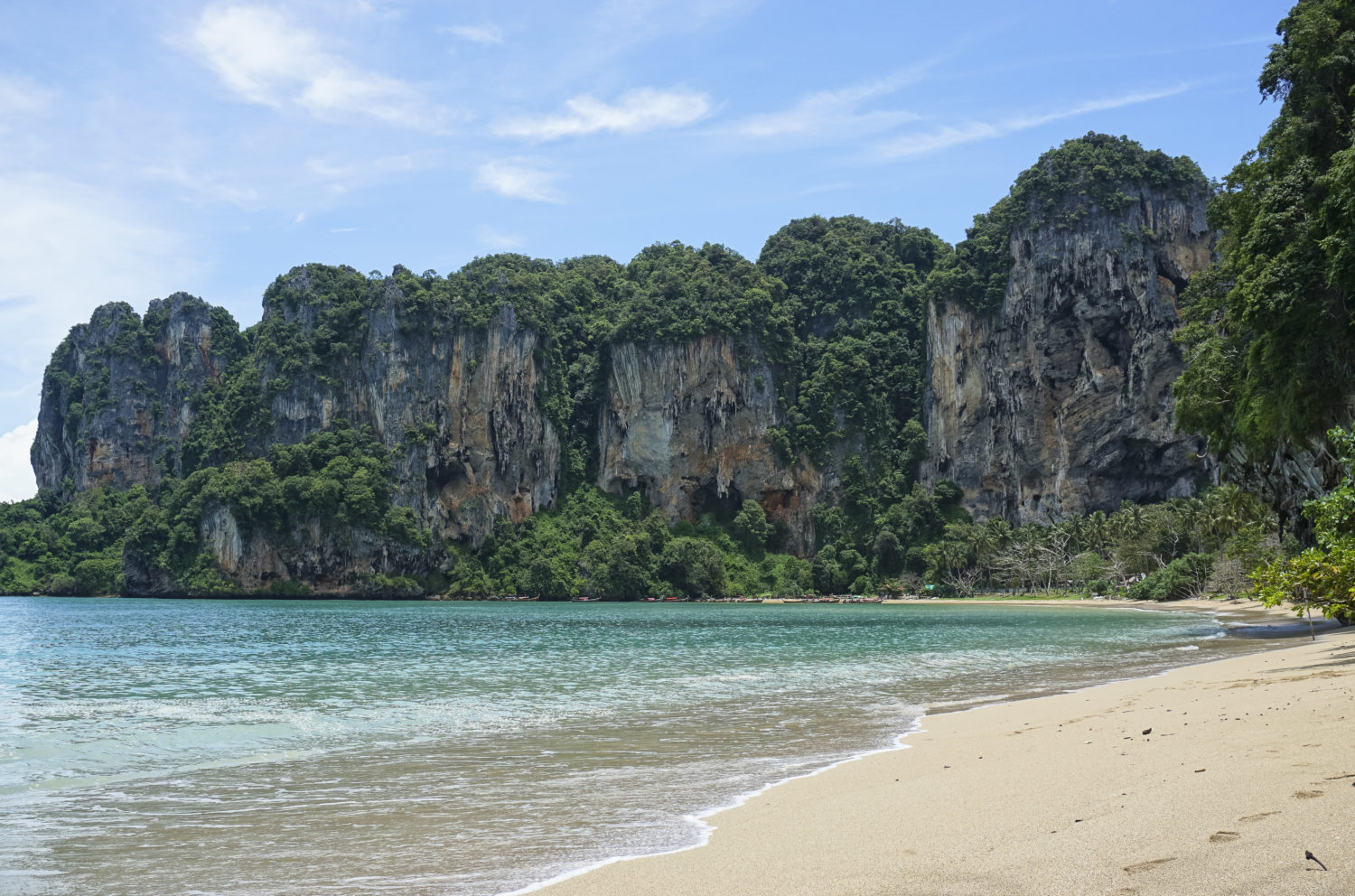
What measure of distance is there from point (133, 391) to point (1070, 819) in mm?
129895

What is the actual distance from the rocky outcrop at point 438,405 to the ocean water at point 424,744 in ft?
232

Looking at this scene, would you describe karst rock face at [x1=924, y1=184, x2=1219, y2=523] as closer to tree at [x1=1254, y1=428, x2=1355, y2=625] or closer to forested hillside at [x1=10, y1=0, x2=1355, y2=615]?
forested hillside at [x1=10, y1=0, x2=1355, y2=615]

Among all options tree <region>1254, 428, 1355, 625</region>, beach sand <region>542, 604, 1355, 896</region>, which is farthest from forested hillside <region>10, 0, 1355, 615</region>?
beach sand <region>542, 604, 1355, 896</region>

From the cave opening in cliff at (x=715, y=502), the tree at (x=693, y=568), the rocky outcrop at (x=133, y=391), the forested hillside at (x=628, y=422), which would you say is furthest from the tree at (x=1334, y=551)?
the rocky outcrop at (x=133, y=391)

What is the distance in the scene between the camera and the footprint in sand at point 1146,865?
4.03 metres

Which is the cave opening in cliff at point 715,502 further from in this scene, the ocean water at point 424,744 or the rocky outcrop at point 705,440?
the ocean water at point 424,744

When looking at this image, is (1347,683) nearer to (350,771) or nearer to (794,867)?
(794,867)

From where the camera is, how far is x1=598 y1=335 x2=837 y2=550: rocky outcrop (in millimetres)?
104125

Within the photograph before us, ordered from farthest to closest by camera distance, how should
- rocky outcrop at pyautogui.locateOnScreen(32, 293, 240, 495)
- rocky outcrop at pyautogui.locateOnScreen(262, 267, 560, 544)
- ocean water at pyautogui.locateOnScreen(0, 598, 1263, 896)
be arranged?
rocky outcrop at pyautogui.locateOnScreen(32, 293, 240, 495)
rocky outcrop at pyautogui.locateOnScreen(262, 267, 560, 544)
ocean water at pyautogui.locateOnScreen(0, 598, 1263, 896)

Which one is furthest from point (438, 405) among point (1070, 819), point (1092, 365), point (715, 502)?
point (1070, 819)

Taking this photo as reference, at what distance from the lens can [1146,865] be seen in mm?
4059

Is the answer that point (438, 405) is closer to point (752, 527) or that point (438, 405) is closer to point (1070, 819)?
point (752, 527)

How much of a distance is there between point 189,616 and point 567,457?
188 ft

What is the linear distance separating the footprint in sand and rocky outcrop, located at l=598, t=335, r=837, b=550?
9929cm
